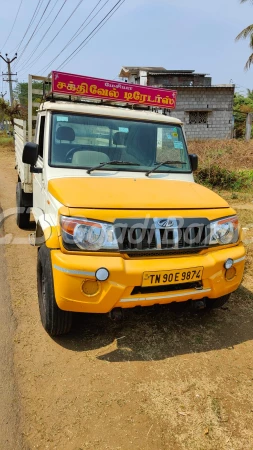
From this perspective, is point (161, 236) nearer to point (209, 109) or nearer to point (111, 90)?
point (111, 90)

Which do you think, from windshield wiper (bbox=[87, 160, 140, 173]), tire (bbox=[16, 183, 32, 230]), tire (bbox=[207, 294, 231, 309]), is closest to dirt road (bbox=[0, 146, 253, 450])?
tire (bbox=[207, 294, 231, 309])

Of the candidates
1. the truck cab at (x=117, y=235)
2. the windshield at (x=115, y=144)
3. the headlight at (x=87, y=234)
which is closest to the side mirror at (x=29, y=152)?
the truck cab at (x=117, y=235)

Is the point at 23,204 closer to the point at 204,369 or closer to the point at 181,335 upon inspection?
the point at 181,335

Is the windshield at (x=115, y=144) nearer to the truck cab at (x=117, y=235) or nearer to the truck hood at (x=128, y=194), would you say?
the truck cab at (x=117, y=235)

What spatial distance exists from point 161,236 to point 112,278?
511 millimetres

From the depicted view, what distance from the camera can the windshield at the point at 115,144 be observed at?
340 cm

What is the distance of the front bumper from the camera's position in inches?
96.3

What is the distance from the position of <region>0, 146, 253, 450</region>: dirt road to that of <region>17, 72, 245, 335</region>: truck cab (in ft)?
0.91

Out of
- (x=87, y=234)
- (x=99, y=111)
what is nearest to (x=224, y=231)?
(x=87, y=234)

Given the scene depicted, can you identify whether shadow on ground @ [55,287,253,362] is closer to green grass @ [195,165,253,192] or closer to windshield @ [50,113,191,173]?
windshield @ [50,113,191,173]

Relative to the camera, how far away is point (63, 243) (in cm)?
252

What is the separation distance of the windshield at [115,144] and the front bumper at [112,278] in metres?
1.21

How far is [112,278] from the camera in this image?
8.05 ft

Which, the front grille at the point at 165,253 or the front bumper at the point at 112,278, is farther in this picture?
the front grille at the point at 165,253
